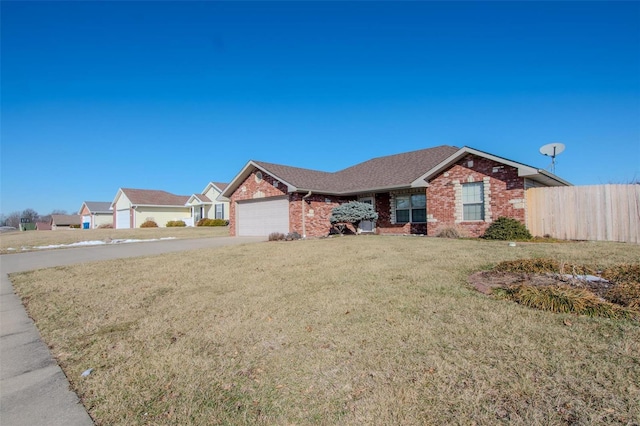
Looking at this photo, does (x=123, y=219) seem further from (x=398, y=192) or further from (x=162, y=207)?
(x=398, y=192)

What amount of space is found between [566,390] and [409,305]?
7.71 feet

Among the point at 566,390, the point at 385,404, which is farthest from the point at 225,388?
the point at 566,390

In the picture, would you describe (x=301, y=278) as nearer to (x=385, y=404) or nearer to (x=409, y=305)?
(x=409, y=305)

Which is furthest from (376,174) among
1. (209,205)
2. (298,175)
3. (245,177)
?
(209,205)

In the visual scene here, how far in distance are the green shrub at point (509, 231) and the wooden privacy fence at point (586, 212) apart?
1.88 feet

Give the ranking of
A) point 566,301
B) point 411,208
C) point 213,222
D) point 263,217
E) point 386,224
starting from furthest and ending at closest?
point 213,222 → point 263,217 → point 386,224 → point 411,208 → point 566,301

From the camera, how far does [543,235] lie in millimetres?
13984

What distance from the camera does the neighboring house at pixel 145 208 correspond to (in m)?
40.4

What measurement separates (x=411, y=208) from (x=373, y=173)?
437cm

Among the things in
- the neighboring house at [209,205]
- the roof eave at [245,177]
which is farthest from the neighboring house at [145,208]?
the roof eave at [245,177]

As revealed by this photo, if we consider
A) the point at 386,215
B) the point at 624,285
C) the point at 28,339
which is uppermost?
the point at 386,215

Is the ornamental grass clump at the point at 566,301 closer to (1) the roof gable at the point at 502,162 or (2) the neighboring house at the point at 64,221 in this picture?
(1) the roof gable at the point at 502,162

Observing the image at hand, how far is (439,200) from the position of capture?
54.3 ft

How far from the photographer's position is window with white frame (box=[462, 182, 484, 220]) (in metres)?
15.5
